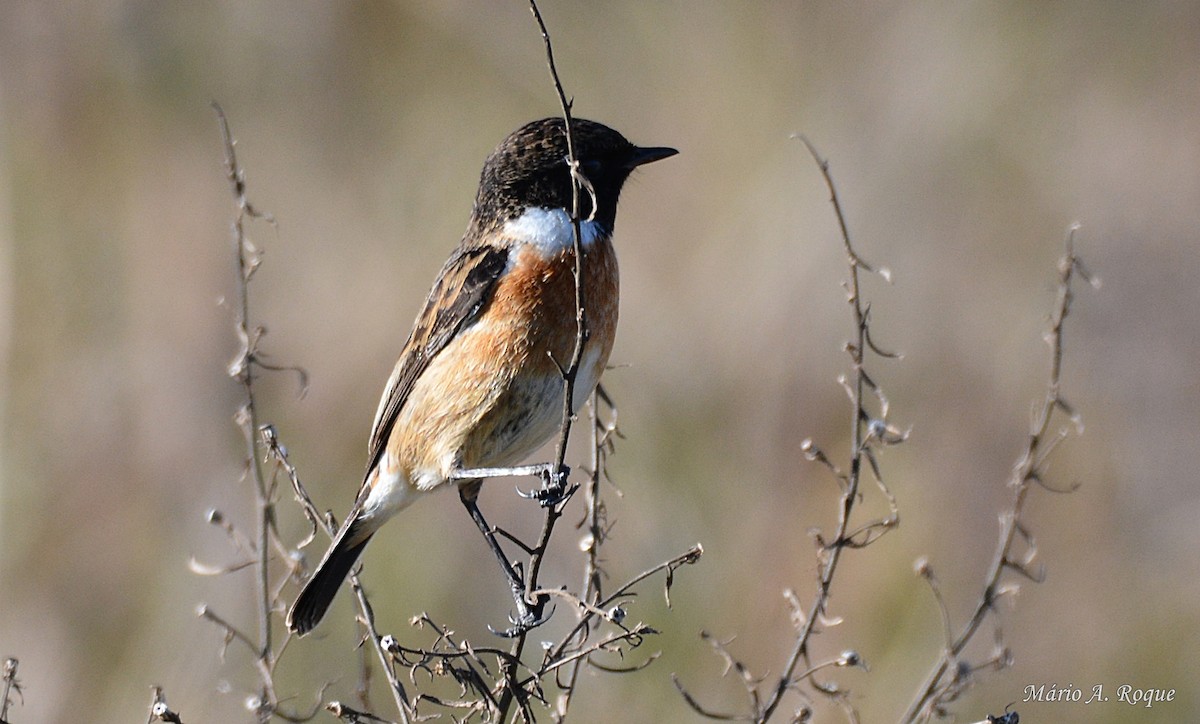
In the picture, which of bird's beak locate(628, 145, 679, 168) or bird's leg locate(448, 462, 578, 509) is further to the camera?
bird's beak locate(628, 145, 679, 168)

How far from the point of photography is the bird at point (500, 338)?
4.02 meters

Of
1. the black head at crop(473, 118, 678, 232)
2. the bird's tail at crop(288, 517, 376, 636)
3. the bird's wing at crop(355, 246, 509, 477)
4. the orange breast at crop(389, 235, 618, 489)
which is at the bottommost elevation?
the bird's tail at crop(288, 517, 376, 636)

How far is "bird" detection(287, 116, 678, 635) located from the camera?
4.02 meters

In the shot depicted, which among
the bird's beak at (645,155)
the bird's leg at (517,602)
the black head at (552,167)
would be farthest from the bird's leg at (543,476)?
the bird's beak at (645,155)

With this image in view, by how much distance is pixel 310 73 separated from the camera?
9070 mm

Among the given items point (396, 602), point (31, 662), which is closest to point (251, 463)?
point (396, 602)

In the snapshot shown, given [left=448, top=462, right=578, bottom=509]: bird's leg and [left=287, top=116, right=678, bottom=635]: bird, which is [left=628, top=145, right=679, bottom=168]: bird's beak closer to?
[left=287, top=116, right=678, bottom=635]: bird

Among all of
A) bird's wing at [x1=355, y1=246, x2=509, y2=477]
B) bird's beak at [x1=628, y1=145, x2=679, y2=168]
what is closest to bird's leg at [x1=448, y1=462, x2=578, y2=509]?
bird's wing at [x1=355, y1=246, x2=509, y2=477]

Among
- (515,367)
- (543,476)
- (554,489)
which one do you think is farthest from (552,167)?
(554,489)

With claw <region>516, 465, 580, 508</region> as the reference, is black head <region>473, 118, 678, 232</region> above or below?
above

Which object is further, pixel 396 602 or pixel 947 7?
pixel 947 7

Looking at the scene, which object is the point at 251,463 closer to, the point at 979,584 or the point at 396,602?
the point at 396,602

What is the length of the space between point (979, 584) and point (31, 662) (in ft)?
14.6

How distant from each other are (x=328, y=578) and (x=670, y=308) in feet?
12.0
